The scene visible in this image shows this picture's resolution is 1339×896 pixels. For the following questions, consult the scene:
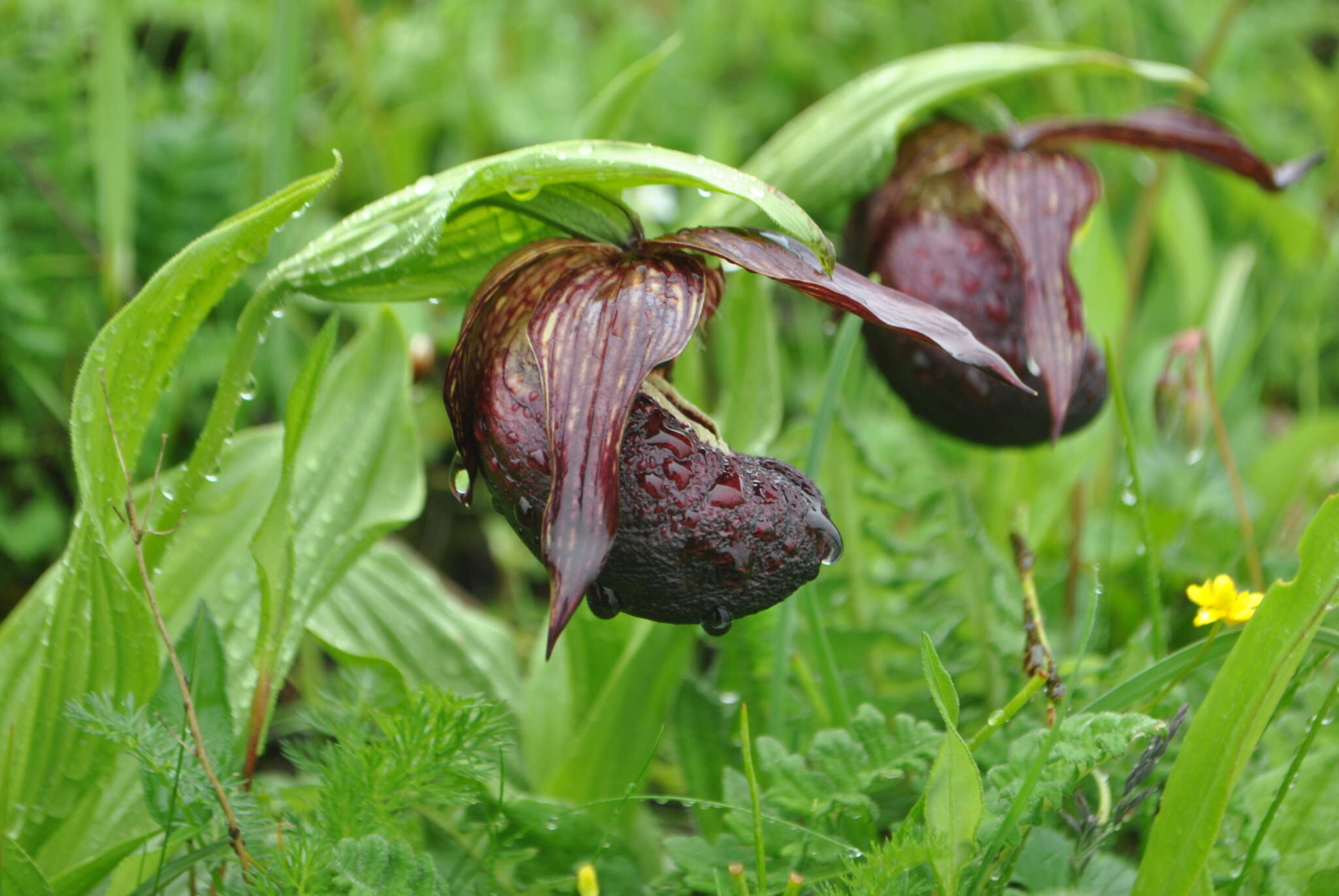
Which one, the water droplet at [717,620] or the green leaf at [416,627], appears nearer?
the water droplet at [717,620]

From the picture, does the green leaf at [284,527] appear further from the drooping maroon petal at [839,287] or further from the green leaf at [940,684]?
the green leaf at [940,684]

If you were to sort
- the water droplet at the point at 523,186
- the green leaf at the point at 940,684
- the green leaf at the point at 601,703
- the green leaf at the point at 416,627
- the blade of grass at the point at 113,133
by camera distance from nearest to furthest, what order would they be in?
the green leaf at the point at 940,684 → the water droplet at the point at 523,186 → the green leaf at the point at 601,703 → the green leaf at the point at 416,627 → the blade of grass at the point at 113,133

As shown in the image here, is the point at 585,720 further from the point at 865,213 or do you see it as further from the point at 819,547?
the point at 865,213

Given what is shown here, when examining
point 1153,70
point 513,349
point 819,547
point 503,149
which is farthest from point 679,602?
point 503,149

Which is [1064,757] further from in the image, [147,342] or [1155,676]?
[147,342]

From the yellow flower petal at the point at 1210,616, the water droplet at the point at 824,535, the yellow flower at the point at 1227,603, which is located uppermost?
the water droplet at the point at 824,535

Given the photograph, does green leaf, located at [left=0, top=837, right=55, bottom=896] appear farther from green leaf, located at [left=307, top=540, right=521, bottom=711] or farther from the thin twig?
green leaf, located at [left=307, top=540, right=521, bottom=711]

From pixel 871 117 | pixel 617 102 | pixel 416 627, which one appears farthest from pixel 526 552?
pixel 871 117

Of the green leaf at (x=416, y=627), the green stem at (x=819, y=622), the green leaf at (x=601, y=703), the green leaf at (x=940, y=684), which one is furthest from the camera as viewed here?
the green leaf at (x=416, y=627)

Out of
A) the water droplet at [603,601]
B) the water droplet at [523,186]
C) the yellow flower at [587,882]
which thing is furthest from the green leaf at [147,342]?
the yellow flower at [587,882]
